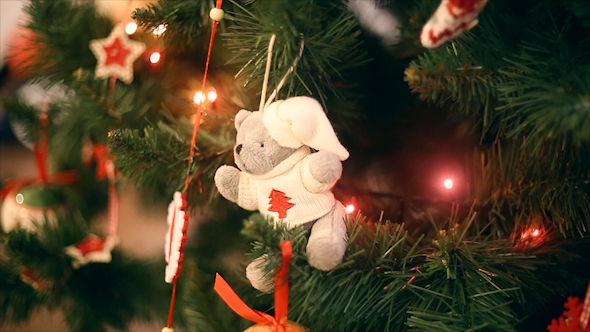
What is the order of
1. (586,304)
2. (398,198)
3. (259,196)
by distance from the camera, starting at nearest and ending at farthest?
(586,304)
(259,196)
(398,198)

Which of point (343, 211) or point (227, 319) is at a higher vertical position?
point (343, 211)

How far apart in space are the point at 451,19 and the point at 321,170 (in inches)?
6.4

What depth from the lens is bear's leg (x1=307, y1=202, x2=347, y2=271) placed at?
15.6 inches

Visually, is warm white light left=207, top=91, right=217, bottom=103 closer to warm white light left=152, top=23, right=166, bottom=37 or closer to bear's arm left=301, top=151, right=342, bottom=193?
warm white light left=152, top=23, right=166, bottom=37

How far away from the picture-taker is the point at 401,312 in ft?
1.47

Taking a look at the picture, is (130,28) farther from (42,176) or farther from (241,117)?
(42,176)

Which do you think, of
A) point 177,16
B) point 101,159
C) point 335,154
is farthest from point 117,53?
point 335,154

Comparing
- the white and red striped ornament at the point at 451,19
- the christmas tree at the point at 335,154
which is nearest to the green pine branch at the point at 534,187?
the christmas tree at the point at 335,154

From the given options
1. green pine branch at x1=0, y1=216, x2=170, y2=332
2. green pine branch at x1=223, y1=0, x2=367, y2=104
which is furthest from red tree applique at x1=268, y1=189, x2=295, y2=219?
green pine branch at x1=0, y1=216, x2=170, y2=332

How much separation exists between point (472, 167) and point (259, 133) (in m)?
0.28

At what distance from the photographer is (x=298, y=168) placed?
44cm

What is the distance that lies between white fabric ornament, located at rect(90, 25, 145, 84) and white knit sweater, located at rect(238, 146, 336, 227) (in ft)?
0.99

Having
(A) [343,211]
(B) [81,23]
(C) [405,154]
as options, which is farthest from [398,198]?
(B) [81,23]

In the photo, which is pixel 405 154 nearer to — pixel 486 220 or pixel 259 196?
pixel 486 220
